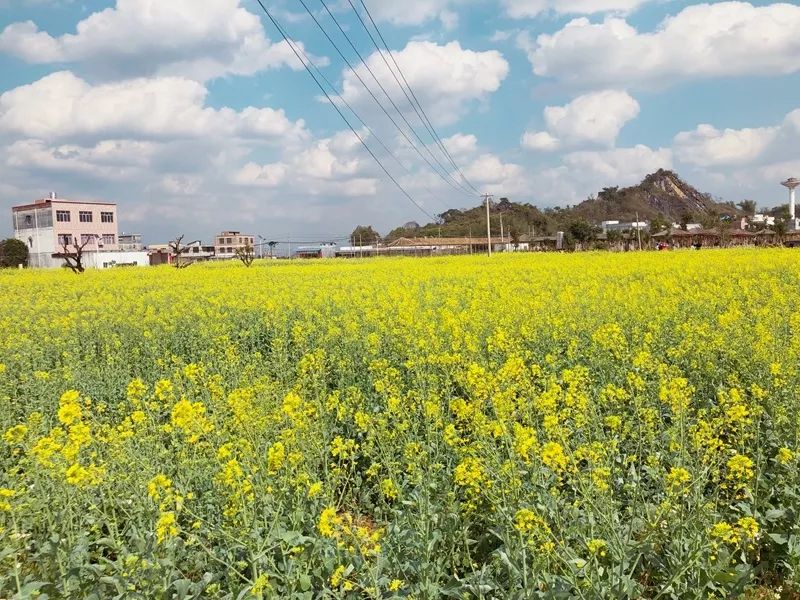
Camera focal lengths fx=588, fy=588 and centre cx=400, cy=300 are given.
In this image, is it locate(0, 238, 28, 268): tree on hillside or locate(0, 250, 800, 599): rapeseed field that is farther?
locate(0, 238, 28, 268): tree on hillside

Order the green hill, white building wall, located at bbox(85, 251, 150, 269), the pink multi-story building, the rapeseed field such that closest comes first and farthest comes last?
1. the rapeseed field
2. white building wall, located at bbox(85, 251, 150, 269)
3. the pink multi-story building
4. the green hill

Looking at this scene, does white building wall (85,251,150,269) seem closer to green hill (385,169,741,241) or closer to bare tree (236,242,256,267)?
bare tree (236,242,256,267)

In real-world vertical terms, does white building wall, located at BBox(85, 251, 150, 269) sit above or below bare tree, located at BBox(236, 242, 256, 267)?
above

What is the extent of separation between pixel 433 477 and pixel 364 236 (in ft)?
322

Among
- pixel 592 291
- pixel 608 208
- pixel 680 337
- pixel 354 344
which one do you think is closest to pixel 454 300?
pixel 592 291

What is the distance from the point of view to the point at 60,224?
2847 inches

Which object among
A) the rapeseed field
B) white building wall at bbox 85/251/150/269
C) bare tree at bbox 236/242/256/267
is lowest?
the rapeseed field

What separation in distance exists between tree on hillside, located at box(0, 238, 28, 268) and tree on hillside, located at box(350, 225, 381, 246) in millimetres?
48892

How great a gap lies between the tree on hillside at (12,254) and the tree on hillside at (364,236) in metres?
48.9

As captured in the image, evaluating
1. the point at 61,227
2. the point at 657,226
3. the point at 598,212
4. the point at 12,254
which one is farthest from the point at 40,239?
the point at 598,212

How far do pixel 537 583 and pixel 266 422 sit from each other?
219 cm

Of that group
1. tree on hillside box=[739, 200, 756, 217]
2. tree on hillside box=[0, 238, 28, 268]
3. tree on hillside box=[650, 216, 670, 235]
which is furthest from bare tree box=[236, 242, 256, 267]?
tree on hillside box=[739, 200, 756, 217]

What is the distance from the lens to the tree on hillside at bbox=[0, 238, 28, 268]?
57375 mm

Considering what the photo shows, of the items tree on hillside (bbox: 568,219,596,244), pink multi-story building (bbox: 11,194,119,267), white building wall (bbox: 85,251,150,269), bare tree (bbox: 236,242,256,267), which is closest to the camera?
bare tree (bbox: 236,242,256,267)
